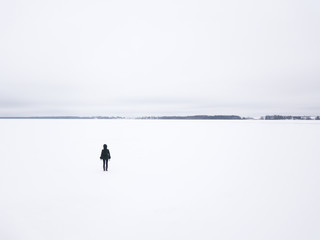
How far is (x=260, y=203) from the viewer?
21.6 feet

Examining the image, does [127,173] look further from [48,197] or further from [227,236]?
[227,236]

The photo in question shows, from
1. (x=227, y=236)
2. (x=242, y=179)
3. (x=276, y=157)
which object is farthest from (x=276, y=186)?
(x=276, y=157)

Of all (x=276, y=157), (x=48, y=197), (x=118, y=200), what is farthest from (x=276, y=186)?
(x=48, y=197)

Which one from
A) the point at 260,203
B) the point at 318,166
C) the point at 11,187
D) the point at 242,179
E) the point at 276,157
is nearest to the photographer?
the point at 260,203

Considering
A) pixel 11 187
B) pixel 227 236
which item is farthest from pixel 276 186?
pixel 11 187

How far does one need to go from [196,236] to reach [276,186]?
450cm

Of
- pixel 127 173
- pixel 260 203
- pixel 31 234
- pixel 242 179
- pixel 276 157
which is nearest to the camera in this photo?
pixel 31 234

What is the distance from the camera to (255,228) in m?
5.18

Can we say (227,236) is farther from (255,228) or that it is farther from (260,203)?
(260,203)

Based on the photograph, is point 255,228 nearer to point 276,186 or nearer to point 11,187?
point 276,186

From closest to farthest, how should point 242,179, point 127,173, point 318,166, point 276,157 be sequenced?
point 242,179 < point 127,173 < point 318,166 < point 276,157

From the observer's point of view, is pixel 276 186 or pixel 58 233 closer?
pixel 58 233

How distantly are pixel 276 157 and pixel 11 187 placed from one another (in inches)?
499

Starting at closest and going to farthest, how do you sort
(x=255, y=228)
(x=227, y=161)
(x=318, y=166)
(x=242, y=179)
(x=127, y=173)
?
1. (x=255, y=228)
2. (x=242, y=179)
3. (x=127, y=173)
4. (x=318, y=166)
5. (x=227, y=161)
